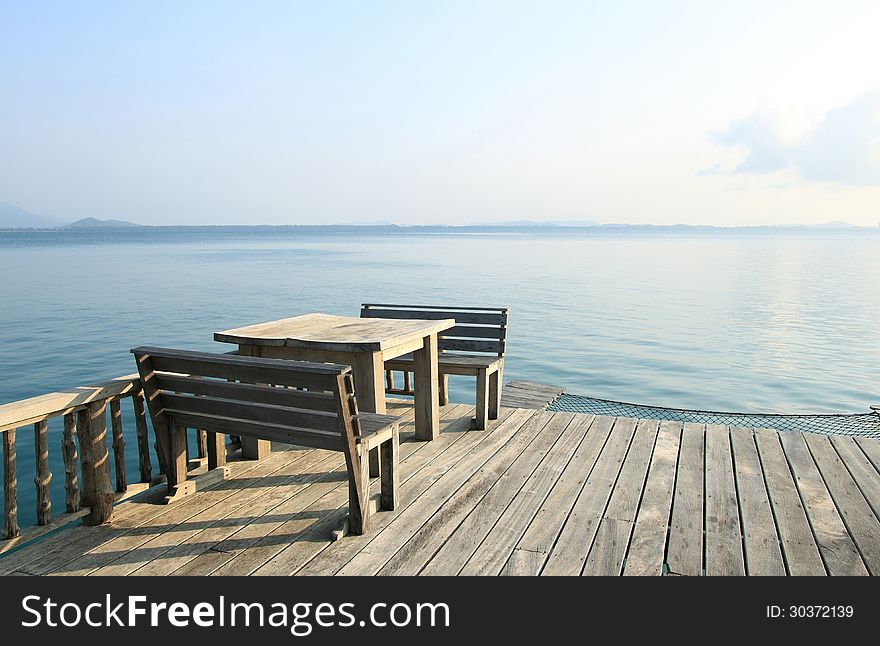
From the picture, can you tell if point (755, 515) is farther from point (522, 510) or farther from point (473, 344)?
point (473, 344)

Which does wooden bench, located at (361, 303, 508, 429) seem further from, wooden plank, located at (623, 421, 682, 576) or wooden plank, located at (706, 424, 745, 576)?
wooden plank, located at (706, 424, 745, 576)

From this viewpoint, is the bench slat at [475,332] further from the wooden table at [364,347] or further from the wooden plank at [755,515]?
the wooden plank at [755,515]

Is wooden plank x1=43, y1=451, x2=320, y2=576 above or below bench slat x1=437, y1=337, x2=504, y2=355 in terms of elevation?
below

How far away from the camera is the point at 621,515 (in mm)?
3779

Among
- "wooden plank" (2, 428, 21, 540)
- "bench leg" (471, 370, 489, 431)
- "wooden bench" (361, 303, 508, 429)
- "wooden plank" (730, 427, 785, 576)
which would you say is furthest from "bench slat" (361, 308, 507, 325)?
"wooden plank" (2, 428, 21, 540)

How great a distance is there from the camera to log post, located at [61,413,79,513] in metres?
3.42

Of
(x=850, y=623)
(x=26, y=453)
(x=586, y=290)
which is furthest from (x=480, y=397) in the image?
(x=586, y=290)

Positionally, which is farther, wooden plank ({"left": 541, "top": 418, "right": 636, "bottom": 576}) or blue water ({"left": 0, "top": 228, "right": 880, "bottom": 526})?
blue water ({"left": 0, "top": 228, "right": 880, "bottom": 526})

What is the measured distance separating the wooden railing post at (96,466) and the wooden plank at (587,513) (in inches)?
90.3

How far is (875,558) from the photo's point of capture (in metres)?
3.30

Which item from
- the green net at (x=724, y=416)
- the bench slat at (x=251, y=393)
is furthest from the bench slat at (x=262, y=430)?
the green net at (x=724, y=416)

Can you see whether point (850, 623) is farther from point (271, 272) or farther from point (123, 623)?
point (271, 272)

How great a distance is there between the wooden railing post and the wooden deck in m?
0.10

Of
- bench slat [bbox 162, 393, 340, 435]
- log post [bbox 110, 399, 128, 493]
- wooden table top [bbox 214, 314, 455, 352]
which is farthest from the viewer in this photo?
wooden table top [bbox 214, 314, 455, 352]
